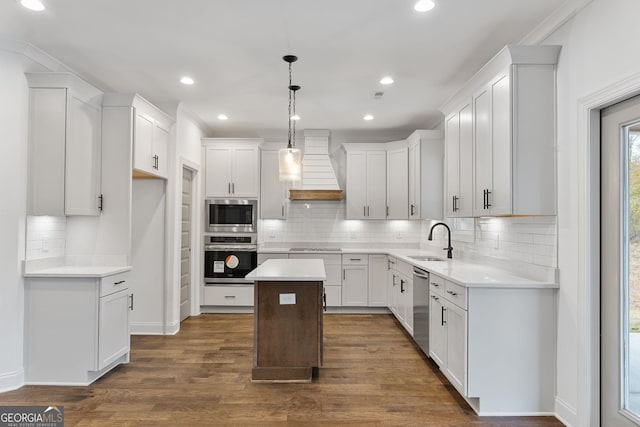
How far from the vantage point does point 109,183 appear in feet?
12.5

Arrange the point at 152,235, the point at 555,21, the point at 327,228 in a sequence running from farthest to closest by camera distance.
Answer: the point at 327,228, the point at 152,235, the point at 555,21

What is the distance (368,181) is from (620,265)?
393cm

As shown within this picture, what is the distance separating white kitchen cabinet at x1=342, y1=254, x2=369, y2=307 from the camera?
18.9ft

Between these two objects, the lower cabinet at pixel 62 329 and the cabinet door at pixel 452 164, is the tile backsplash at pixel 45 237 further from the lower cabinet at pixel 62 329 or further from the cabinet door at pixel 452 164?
the cabinet door at pixel 452 164

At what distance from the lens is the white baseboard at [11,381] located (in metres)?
3.09

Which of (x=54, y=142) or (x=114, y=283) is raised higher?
(x=54, y=142)

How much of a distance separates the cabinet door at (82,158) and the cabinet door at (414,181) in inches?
154

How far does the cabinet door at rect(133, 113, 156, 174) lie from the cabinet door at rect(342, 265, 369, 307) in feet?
9.93

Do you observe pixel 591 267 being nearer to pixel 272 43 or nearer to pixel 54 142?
pixel 272 43

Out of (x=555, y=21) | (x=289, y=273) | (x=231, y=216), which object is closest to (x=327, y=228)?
(x=231, y=216)

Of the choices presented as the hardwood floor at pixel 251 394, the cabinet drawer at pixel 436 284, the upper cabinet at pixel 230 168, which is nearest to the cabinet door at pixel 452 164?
the cabinet drawer at pixel 436 284

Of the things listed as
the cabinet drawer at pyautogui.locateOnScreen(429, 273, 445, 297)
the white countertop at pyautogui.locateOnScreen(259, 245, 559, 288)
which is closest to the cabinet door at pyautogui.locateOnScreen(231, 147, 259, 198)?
the white countertop at pyautogui.locateOnScreen(259, 245, 559, 288)

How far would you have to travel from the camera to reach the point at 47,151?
3.35 m

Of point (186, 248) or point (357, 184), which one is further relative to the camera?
point (357, 184)
